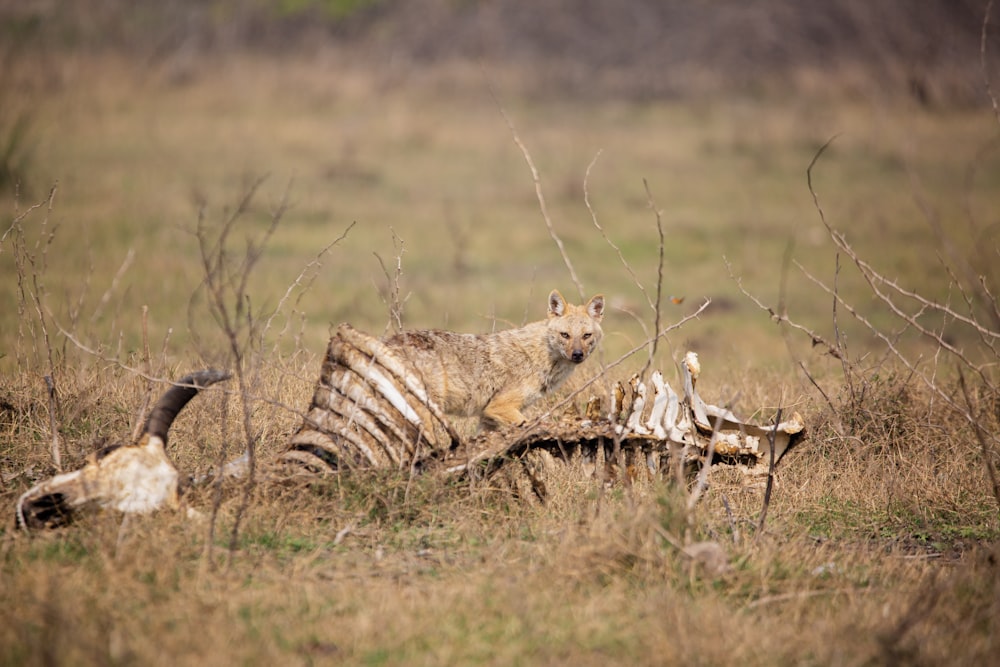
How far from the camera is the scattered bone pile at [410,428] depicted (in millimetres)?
5598

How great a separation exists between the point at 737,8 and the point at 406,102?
1374cm

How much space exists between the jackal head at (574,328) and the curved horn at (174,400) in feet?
9.90

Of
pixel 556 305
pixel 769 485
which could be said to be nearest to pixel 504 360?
pixel 556 305

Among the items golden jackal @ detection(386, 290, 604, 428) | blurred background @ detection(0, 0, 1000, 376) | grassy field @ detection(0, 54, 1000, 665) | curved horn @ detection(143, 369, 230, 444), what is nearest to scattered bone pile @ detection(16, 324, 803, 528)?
curved horn @ detection(143, 369, 230, 444)

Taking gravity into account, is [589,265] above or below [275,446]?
above

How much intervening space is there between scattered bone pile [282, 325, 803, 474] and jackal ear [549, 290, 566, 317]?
7.49ft

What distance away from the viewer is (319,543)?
5238mm

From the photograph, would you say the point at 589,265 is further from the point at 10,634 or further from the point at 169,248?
the point at 10,634

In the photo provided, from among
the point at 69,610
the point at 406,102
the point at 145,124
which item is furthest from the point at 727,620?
the point at 406,102

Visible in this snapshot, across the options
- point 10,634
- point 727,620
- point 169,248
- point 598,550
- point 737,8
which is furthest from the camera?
point 737,8

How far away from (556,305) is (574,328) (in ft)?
1.22

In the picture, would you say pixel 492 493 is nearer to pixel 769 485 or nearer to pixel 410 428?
pixel 410 428

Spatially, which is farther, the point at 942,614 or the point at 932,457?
the point at 932,457

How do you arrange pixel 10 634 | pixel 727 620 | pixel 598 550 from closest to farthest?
pixel 10 634, pixel 727 620, pixel 598 550
